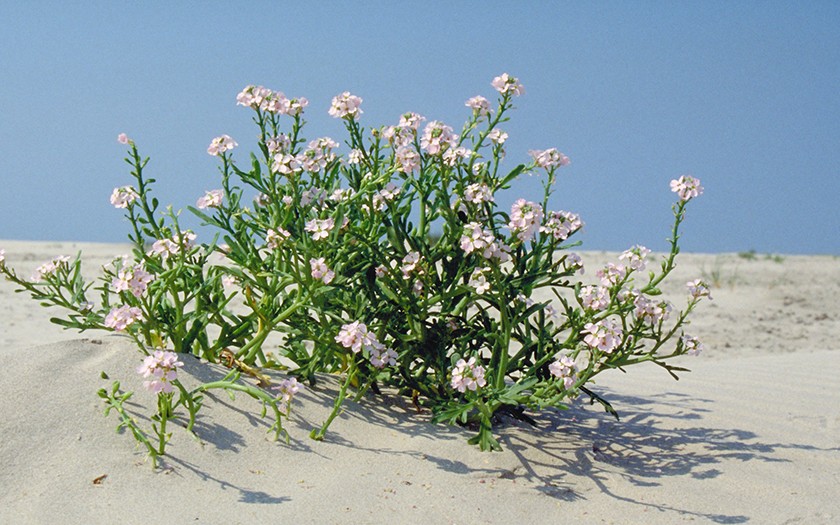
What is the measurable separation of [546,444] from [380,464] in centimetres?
89

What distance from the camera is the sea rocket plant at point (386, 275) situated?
12.1 ft

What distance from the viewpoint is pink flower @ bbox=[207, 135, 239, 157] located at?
3.95m

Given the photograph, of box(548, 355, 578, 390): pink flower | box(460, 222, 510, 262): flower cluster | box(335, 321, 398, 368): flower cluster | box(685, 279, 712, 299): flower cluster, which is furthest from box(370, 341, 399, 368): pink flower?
box(685, 279, 712, 299): flower cluster

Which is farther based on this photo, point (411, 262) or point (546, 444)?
point (546, 444)

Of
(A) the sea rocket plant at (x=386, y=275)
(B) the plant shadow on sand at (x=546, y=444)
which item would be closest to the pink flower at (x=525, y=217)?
(A) the sea rocket plant at (x=386, y=275)

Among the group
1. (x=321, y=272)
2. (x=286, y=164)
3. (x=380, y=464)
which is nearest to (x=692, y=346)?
(x=380, y=464)

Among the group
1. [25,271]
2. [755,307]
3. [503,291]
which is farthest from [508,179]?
[25,271]

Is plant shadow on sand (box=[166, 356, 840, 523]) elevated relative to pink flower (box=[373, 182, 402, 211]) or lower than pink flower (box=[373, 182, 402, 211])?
lower

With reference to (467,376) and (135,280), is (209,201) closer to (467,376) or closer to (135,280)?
(135,280)

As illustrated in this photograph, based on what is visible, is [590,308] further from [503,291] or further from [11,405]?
[11,405]

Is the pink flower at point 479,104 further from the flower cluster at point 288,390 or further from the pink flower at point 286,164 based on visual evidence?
the flower cluster at point 288,390

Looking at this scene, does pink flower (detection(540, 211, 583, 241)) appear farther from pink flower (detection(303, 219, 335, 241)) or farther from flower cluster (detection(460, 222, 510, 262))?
pink flower (detection(303, 219, 335, 241))

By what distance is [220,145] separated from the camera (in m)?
3.96

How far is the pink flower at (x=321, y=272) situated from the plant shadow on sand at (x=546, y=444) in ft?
2.25
